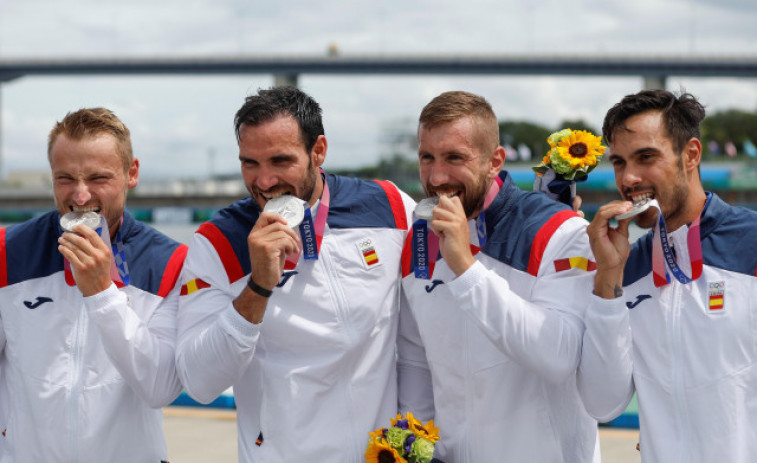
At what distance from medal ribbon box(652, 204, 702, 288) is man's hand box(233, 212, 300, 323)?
1.22 m

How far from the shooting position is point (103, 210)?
316 cm

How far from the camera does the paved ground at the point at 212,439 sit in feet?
20.9

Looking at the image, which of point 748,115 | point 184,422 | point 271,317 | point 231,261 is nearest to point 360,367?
point 271,317

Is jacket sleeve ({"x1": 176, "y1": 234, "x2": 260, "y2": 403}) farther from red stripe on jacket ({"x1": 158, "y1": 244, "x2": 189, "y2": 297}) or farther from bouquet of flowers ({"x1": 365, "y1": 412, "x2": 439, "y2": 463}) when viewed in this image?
bouquet of flowers ({"x1": 365, "y1": 412, "x2": 439, "y2": 463})

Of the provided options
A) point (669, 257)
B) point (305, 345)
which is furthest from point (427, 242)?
point (669, 257)

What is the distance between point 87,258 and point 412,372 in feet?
4.15

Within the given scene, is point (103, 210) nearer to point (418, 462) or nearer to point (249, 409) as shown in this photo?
Answer: point (249, 409)

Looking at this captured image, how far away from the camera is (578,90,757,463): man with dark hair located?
269 centimetres

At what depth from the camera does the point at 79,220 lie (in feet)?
9.91

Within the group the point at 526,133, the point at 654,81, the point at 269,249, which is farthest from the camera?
the point at 526,133

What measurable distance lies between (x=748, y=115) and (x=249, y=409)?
285 feet

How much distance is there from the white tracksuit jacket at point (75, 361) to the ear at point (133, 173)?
190 millimetres

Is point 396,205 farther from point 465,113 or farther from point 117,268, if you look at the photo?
point 117,268

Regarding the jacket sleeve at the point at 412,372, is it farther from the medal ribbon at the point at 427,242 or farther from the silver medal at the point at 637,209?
the silver medal at the point at 637,209
